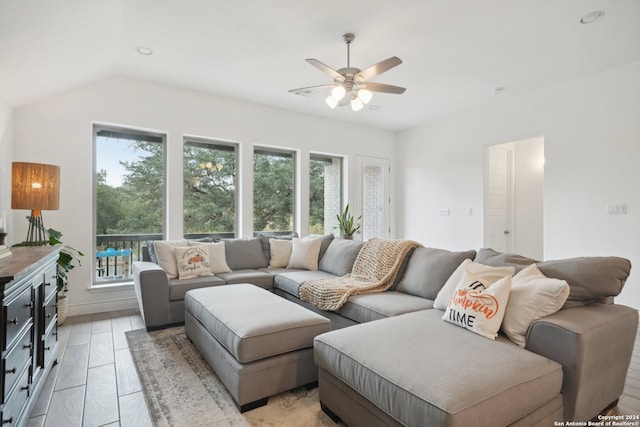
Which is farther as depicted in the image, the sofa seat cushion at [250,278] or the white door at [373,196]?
the white door at [373,196]

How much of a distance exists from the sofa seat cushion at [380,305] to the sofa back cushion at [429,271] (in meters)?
0.07

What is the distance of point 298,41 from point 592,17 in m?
2.41

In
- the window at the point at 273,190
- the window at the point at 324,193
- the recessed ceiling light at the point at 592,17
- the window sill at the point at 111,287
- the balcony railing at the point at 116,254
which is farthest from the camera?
the window at the point at 324,193

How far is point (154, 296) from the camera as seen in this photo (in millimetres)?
3088

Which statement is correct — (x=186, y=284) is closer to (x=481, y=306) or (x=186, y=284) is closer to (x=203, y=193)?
(x=203, y=193)

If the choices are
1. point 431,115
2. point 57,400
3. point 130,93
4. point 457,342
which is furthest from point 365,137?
point 57,400

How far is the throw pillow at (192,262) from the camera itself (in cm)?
347

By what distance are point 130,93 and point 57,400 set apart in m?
3.24

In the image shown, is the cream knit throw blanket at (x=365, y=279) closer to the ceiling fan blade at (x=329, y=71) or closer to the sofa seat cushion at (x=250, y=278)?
the sofa seat cushion at (x=250, y=278)

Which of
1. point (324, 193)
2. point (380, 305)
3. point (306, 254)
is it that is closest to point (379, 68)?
point (380, 305)

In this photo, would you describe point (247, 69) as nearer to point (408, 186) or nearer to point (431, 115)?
point (431, 115)

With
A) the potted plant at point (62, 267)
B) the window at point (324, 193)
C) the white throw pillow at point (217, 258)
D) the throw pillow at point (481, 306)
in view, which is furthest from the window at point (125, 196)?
the throw pillow at point (481, 306)

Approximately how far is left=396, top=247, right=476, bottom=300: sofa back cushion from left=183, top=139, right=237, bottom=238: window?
9.14 feet

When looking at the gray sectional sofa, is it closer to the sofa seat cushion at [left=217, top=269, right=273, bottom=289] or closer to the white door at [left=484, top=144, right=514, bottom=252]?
the sofa seat cushion at [left=217, top=269, right=273, bottom=289]
